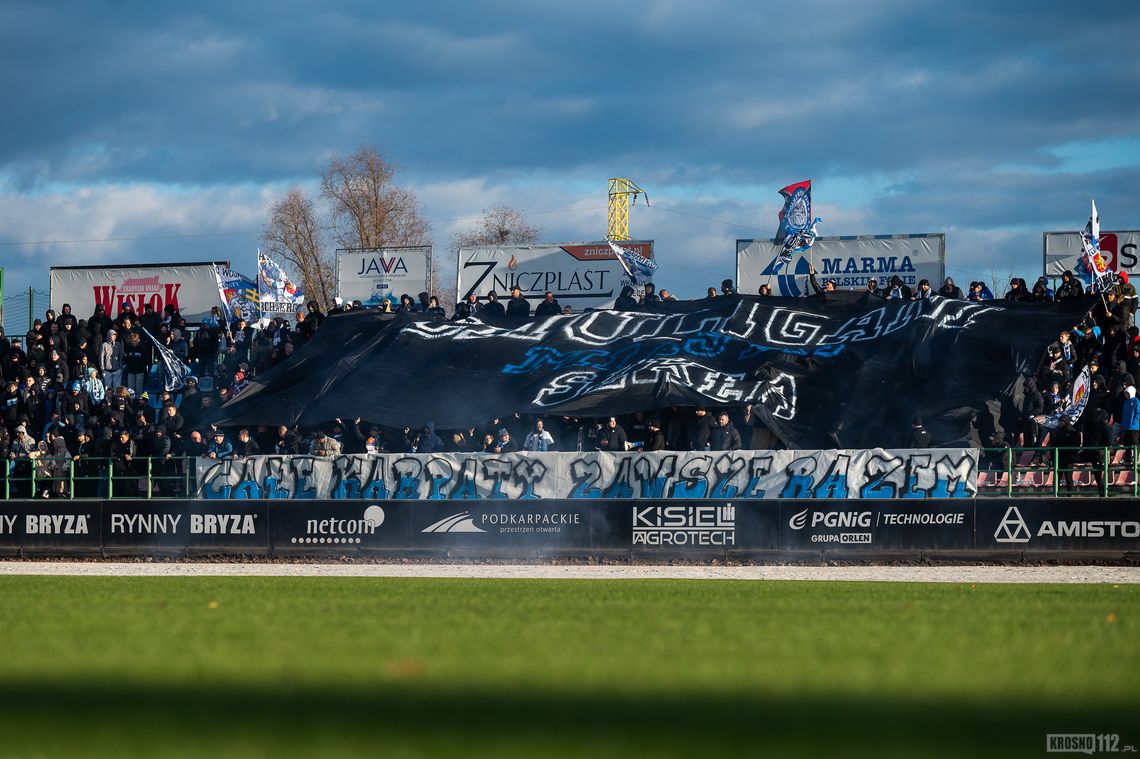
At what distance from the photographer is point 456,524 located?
2495 cm

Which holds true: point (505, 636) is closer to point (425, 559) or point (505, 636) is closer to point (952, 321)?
point (425, 559)

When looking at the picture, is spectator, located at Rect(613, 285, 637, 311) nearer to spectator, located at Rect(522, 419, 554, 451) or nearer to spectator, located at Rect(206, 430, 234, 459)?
spectator, located at Rect(522, 419, 554, 451)

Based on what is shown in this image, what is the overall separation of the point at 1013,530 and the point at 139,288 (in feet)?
103

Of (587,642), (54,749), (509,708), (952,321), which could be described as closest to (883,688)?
(509,708)

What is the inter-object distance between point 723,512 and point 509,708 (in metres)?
18.5

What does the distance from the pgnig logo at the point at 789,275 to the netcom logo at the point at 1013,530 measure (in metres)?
14.6

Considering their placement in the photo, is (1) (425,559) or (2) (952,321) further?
(2) (952,321)

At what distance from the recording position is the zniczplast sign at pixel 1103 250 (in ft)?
115

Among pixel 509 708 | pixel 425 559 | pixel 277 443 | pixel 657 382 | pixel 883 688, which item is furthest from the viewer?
pixel 277 443

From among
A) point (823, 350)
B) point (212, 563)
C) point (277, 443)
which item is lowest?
point (212, 563)

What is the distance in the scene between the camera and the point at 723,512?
23.9m

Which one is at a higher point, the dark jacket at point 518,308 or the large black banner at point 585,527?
the dark jacket at point 518,308

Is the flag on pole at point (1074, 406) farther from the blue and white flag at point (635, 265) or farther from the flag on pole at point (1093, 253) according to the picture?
the blue and white flag at point (635, 265)

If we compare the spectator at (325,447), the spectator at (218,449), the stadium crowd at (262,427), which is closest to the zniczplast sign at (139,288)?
the stadium crowd at (262,427)
